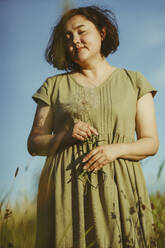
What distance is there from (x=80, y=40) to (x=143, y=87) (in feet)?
1.79

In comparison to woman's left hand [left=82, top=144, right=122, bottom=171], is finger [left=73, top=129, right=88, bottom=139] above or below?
above

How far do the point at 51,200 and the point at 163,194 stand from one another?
0.75 meters

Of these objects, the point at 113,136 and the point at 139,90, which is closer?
the point at 113,136

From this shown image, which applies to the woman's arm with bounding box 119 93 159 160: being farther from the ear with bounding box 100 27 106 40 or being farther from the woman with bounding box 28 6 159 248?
the ear with bounding box 100 27 106 40

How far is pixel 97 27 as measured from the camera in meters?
2.22

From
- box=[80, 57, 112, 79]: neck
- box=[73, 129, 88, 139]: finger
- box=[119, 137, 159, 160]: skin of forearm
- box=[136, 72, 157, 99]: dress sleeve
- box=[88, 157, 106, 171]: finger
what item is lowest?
box=[88, 157, 106, 171]: finger

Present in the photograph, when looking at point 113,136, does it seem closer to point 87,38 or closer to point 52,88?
point 52,88

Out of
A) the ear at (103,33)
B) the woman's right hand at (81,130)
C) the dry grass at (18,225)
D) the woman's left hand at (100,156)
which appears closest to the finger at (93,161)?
the woman's left hand at (100,156)

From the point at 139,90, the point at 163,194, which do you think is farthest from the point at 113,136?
the point at 163,194

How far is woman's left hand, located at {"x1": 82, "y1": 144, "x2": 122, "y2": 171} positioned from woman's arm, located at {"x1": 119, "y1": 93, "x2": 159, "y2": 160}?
0.07 m

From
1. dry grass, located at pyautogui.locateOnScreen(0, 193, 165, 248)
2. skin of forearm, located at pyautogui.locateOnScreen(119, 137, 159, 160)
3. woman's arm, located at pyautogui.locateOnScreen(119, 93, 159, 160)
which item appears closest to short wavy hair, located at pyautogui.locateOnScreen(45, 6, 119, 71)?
woman's arm, located at pyautogui.locateOnScreen(119, 93, 159, 160)

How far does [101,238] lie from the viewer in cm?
153

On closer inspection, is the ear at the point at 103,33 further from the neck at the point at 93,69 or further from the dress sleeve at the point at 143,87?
the dress sleeve at the point at 143,87

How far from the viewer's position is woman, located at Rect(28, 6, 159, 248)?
5.22 feet
